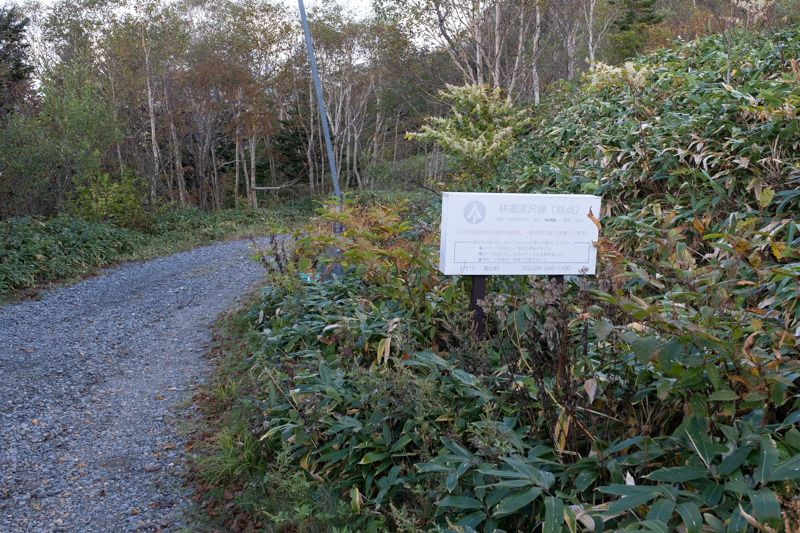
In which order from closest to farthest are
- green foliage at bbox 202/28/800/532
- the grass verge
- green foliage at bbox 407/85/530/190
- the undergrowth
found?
green foliage at bbox 202/28/800/532 → the grass verge → green foliage at bbox 407/85/530/190 → the undergrowth

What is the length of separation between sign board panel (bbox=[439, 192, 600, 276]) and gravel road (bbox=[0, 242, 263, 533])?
2.22 m

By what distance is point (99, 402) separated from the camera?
4.77 metres

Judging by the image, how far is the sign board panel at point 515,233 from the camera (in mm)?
3268

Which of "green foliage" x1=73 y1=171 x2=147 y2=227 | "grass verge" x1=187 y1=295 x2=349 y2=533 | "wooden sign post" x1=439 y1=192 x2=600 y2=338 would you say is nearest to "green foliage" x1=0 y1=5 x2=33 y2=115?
"green foliage" x1=73 y1=171 x2=147 y2=227

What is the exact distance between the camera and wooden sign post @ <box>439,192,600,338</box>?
3.27m

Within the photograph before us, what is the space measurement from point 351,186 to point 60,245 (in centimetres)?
1688

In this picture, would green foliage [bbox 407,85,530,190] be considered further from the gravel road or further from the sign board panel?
the sign board panel

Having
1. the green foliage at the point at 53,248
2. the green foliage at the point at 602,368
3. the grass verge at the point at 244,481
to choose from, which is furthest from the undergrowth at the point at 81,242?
the green foliage at the point at 602,368

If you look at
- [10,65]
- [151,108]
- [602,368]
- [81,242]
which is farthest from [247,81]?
[602,368]

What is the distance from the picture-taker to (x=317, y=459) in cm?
315

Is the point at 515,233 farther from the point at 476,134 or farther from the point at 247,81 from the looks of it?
the point at 247,81

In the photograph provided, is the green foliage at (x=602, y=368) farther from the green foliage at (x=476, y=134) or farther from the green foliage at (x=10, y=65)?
the green foliage at (x=10, y=65)

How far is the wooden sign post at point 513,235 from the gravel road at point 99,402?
220 centimetres

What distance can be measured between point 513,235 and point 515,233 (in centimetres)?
2
